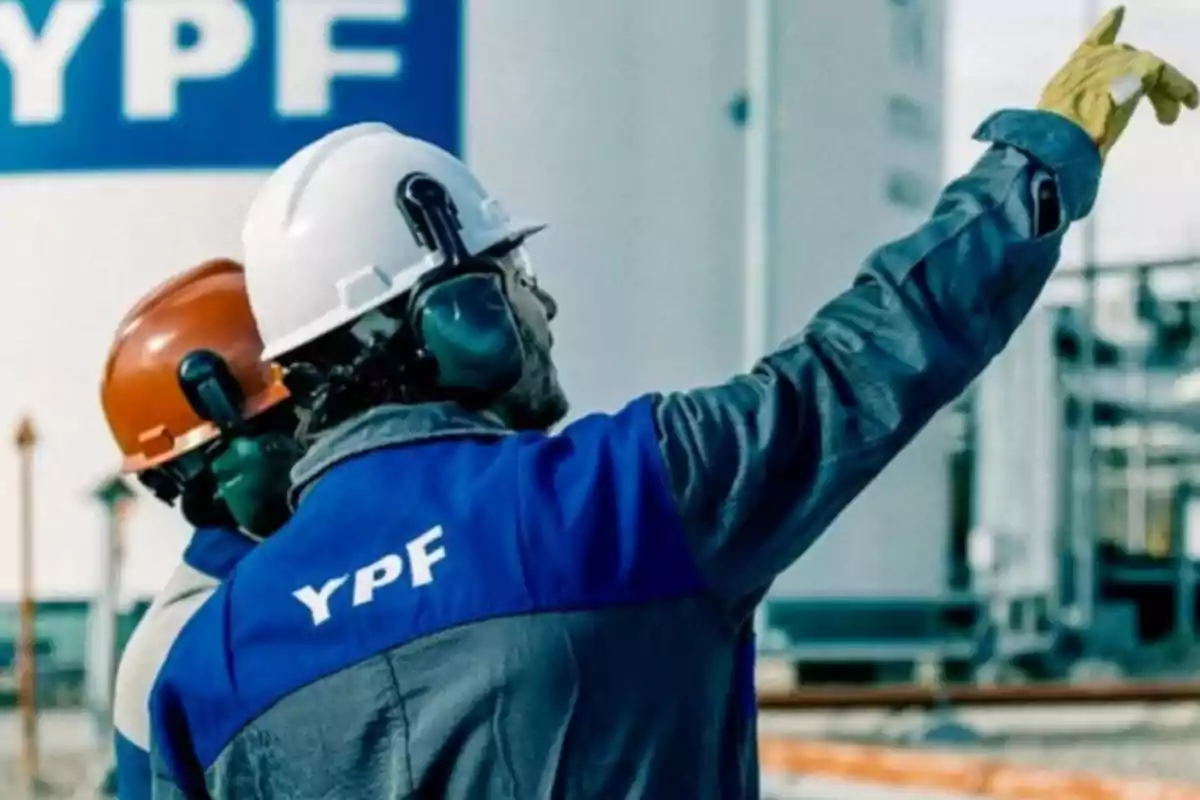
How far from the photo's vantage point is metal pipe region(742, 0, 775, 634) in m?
7.92

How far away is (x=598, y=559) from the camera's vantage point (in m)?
1.87

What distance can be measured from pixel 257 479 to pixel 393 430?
4.16 ft

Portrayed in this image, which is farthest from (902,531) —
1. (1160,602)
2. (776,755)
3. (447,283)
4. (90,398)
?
(1160,602)

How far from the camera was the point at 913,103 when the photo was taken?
9.41 m

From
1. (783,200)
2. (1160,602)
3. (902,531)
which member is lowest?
(1160,602)

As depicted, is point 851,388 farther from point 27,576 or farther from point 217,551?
point 27,576

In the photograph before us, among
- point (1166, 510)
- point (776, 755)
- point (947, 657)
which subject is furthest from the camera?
point (1166, 510)

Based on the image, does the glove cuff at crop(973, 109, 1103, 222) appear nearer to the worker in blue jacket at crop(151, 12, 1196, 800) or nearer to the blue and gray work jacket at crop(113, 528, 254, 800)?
the worker in blue jacket at crop(151, 12, 1196, 800)

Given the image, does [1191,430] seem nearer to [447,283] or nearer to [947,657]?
[947,657]

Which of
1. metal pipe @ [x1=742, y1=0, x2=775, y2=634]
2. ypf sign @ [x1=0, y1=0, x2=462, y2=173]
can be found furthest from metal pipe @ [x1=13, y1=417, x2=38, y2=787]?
metal pipe @ [x1=742, y1=0, x2=775, y2=634]

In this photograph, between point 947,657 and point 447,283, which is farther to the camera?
point 947,657

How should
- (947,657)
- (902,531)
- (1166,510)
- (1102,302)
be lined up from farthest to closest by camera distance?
(1166,510)
(1102,302)
(947,657)
(902,531)

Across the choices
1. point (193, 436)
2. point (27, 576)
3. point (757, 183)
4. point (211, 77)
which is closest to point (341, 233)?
point (193, 436)

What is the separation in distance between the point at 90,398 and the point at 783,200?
2.61 meters
